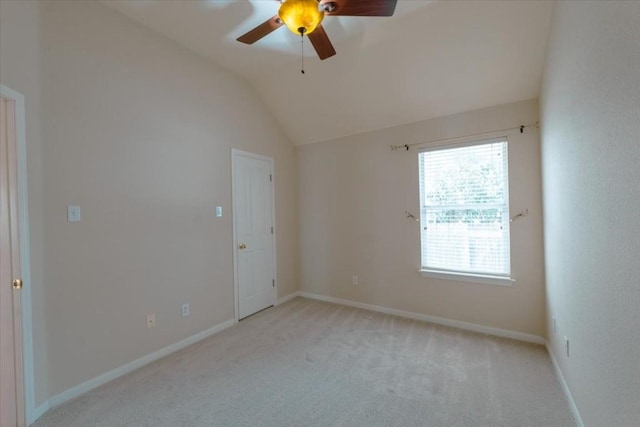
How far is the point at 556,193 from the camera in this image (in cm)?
210

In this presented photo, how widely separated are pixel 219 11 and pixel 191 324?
3.04 meters

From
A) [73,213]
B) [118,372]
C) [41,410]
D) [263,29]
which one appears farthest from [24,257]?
[263,29]

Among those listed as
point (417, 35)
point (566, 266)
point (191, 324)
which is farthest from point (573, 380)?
point (191, 324)

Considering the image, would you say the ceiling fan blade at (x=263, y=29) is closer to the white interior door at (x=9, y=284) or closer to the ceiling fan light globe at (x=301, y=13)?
the ceiling fan light globe at (x=301, y=13)

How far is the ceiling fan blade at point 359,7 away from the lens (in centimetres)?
162

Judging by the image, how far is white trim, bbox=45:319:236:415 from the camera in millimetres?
1990

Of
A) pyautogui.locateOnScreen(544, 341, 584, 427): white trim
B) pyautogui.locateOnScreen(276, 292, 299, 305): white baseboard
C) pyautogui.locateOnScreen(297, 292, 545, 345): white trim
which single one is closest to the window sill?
pyautogui.locateOnScreen(297, 292, 545, 345): white trim

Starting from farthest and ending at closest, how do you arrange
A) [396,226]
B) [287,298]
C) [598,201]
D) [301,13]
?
[287,298] → [396,226] → [301,13] → [598,201]

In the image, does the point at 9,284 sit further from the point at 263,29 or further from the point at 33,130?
the point at 263,29

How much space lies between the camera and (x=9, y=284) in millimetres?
1716

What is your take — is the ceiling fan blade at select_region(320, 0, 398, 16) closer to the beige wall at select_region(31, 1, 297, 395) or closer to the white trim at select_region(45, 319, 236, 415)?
the beige wall at select_region(31, 1, 297, 395)

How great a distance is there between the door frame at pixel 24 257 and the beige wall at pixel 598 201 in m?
3.14

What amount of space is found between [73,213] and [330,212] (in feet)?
9.51

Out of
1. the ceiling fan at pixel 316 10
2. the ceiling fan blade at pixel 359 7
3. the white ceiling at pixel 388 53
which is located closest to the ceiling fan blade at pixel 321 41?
the ceiling fan at pixel 316 10
